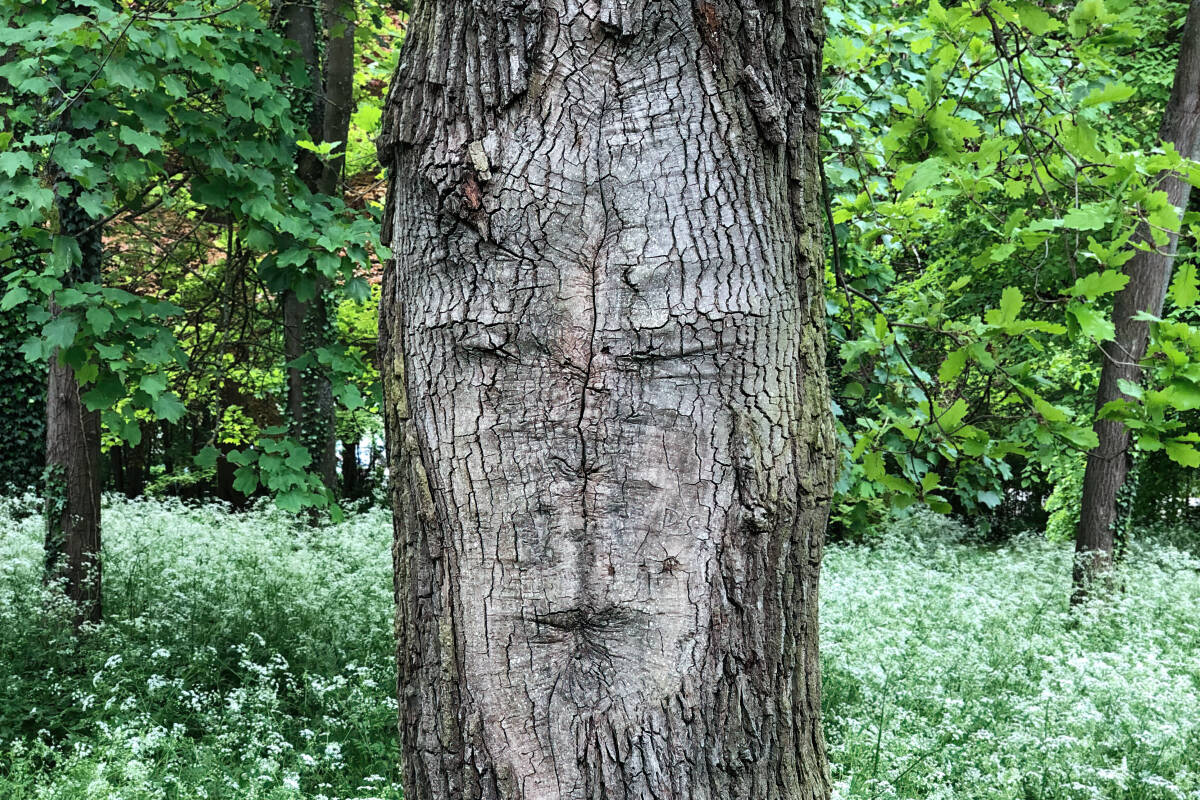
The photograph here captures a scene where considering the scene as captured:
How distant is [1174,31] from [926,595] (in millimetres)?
9588

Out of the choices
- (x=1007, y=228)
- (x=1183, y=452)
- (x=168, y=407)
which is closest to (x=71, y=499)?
(x=168, y=407)

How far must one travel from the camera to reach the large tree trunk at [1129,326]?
292 inches

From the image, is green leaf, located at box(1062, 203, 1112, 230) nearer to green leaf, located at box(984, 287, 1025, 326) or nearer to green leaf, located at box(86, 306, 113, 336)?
green leaf, located at box(984, 287, 1025, 326)

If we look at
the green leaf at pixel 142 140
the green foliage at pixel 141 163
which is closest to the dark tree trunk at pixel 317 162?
the green foliage at pixel 141 163

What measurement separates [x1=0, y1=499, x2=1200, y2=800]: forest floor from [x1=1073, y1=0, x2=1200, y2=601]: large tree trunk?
25.8 inches

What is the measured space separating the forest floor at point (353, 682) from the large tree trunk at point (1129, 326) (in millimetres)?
655

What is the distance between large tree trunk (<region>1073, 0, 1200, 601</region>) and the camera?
24.3 feet

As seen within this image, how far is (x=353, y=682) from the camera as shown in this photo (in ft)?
18.4

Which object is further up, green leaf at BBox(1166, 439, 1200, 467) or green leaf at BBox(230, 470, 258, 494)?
green leaf at BBox(1166, 439, 1200, 467)

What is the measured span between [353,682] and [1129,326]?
23.8 feet

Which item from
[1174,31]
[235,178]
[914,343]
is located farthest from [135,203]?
[1174,31]

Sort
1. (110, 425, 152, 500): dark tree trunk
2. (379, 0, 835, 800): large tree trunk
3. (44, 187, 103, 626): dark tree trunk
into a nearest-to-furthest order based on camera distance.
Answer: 1. (379, 0, 835, 800): large tree trunk
2. (44, 187, 103, 626): dark tree trunk
3. (110, 425, 152, 500): dark tree trunk

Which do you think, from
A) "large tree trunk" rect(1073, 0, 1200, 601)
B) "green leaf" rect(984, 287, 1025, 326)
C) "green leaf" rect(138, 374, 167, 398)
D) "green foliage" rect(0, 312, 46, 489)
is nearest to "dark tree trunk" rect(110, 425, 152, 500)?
"green foliage" rect(0, 312, 46, 489)

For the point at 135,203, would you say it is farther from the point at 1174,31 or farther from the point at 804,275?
the point at 1174,31
